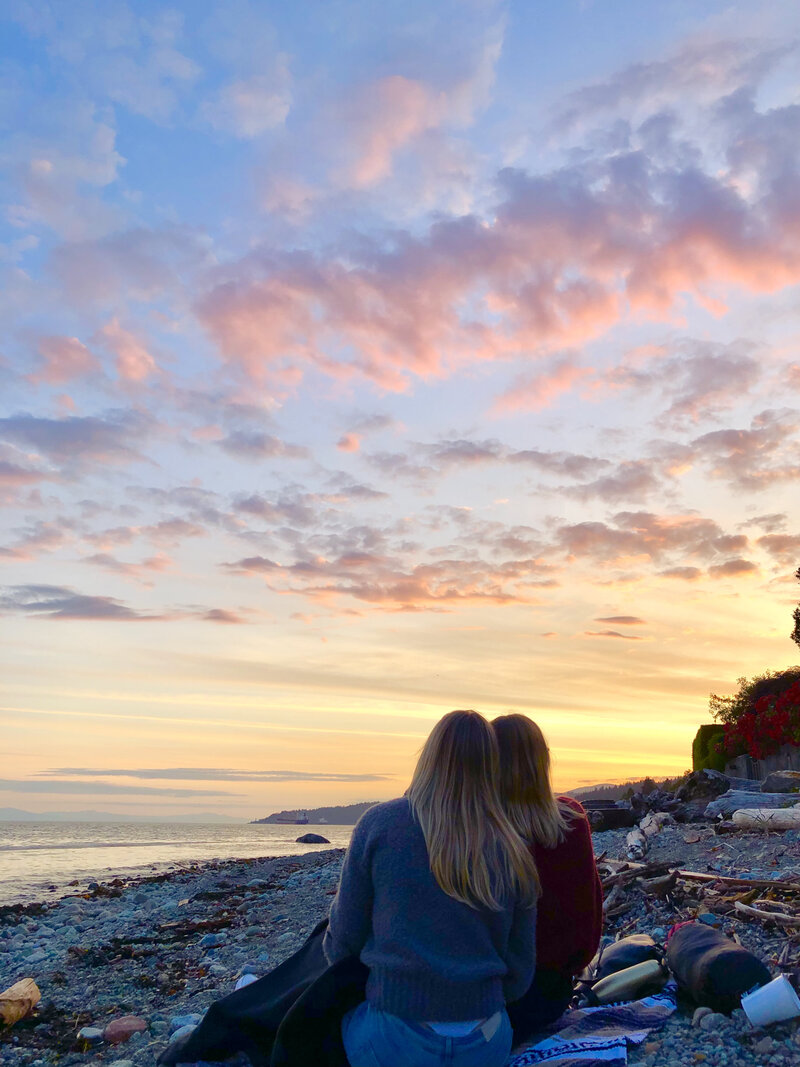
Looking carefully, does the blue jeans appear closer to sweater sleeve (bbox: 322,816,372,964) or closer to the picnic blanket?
sweater sleeve (bbox: 322,816,372,964)

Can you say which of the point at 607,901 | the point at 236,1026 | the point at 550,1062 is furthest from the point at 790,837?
the point at 236,1026

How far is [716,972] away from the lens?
4402mm

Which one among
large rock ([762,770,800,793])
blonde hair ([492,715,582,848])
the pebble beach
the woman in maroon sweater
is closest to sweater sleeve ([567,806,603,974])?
the woman in maroon sweater

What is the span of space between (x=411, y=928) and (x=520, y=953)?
0.66 m

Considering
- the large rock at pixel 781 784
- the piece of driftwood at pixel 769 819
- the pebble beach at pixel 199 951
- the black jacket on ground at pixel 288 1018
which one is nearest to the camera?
→ the black jacket on ground at pixel 288 1018

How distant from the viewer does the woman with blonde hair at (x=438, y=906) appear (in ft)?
11.2

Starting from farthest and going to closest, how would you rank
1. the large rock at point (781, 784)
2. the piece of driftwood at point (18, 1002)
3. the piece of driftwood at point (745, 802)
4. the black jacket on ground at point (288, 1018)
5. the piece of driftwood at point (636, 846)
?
1. the large rock at point (781, 784)
2. the piece of driftwood at point (745, 802)
3. the piece of driftwood at point (636, 846)
4. the piece of driftwood at point (18, 1002)
5. the black jacket on ground at point (288, 1018)

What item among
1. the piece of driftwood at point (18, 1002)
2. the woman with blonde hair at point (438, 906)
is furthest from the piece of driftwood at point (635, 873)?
the piece of driftwood at point (18, 1002)

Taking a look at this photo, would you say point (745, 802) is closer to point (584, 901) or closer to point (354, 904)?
point (584, 901)

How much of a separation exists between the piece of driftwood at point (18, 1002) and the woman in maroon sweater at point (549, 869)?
4.23m

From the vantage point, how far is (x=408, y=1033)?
11.1 feet

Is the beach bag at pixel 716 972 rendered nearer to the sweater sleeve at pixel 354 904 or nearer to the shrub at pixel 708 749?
the sweater sleeve at pixel 354 904

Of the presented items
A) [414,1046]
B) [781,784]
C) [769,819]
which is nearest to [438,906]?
[414,1046]

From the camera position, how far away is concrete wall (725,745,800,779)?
24.4 m
